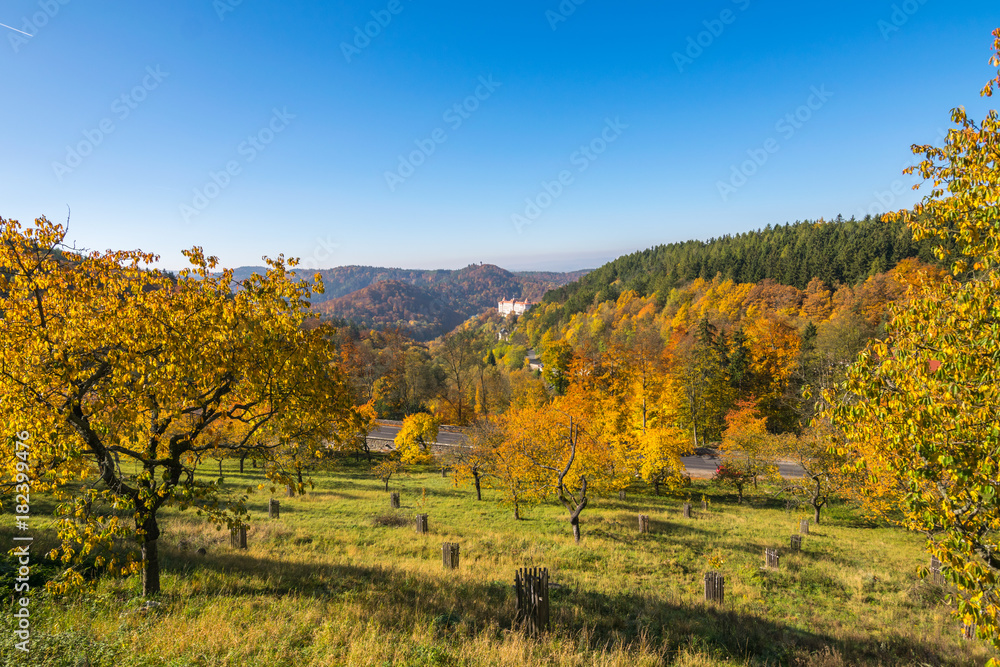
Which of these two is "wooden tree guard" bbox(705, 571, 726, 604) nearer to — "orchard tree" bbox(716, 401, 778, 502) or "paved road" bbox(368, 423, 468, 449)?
"orchard tree" bbox(716, 401, 778, 502)

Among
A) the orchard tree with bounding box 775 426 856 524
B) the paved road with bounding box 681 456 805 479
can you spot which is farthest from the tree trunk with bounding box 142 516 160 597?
the paved road with bounding box 681 456 805 479

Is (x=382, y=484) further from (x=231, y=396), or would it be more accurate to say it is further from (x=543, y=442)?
(x=231, y=396)

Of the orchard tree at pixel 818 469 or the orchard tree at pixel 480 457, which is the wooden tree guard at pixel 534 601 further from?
the orchard tree at pixel 818 469

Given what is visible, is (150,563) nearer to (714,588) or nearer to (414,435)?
(714,588)

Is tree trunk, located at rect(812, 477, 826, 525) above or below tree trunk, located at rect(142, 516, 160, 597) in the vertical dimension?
below

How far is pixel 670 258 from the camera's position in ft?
405

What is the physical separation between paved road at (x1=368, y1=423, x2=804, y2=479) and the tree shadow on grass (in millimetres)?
21625

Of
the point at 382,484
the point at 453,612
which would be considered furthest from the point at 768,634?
the point at 382,484

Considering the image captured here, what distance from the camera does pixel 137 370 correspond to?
7559mm

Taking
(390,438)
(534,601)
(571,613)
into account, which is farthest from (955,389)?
(390,438)

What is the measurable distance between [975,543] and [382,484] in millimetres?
32897

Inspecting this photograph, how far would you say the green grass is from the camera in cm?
678

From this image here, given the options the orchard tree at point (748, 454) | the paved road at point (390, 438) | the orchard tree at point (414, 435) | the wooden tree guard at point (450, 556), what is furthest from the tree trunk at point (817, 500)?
the orchard tree at point (414, 435)

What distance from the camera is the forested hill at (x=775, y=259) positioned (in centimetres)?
6724
